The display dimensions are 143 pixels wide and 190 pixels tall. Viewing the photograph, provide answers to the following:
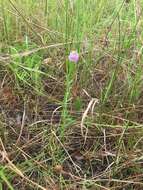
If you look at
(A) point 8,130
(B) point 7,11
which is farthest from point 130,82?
(B) point 7,11

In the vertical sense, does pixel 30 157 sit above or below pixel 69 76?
below

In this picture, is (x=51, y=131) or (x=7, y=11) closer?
(x=51, y=131)

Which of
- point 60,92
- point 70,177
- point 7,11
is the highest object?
point 7,11

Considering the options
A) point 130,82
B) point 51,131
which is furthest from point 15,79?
point 130,82

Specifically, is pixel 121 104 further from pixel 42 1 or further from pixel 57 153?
pixel 42 1

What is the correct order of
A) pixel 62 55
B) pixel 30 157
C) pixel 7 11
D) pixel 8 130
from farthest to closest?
1. pixel 7 11
2. pixel 62 55
3. pixel 8 130
4. pixel 30 157

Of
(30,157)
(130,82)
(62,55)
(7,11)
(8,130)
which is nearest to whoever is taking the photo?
(30,157)

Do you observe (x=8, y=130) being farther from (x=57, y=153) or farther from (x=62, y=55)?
(x=62, y=55)

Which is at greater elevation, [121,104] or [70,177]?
[121,104]

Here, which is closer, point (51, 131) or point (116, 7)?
point (51, 131)
